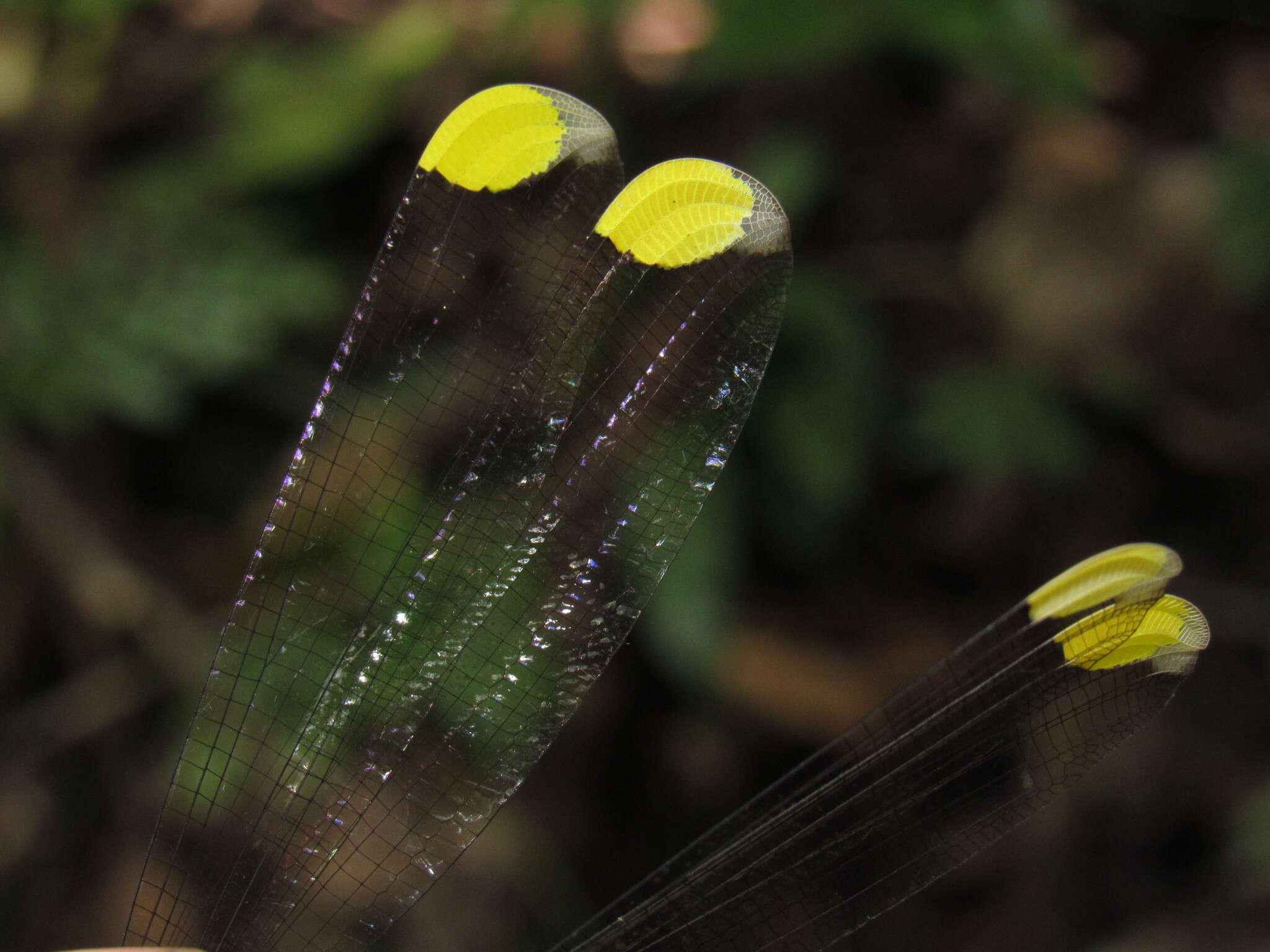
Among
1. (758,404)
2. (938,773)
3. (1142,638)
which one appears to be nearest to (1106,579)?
(1142,638)

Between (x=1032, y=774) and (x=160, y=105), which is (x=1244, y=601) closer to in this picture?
(x=1032, y=774)

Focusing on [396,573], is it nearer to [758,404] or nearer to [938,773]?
[938,773]

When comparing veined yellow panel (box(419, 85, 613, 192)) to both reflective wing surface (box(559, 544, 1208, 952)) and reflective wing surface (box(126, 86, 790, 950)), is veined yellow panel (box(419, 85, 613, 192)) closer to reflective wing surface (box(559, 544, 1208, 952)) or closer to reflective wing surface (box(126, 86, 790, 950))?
reflective wing surface (box(126, 86, 790, 950))

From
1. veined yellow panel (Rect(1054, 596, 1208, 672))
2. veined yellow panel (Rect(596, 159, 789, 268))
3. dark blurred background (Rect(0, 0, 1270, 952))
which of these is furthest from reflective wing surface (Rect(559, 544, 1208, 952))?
dark blurred background (Rect(0, 0, 1270, 952))

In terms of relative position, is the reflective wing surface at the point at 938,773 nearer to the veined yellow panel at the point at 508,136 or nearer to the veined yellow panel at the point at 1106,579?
the veined yellow panel at the point at 1106,579

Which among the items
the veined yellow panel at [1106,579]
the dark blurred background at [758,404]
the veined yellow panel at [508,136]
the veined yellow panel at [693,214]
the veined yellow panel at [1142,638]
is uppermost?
the dark blurred background at [758,404]

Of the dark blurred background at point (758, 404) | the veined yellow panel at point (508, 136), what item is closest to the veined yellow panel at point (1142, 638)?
the veined yellow panel at point (508, 136)
